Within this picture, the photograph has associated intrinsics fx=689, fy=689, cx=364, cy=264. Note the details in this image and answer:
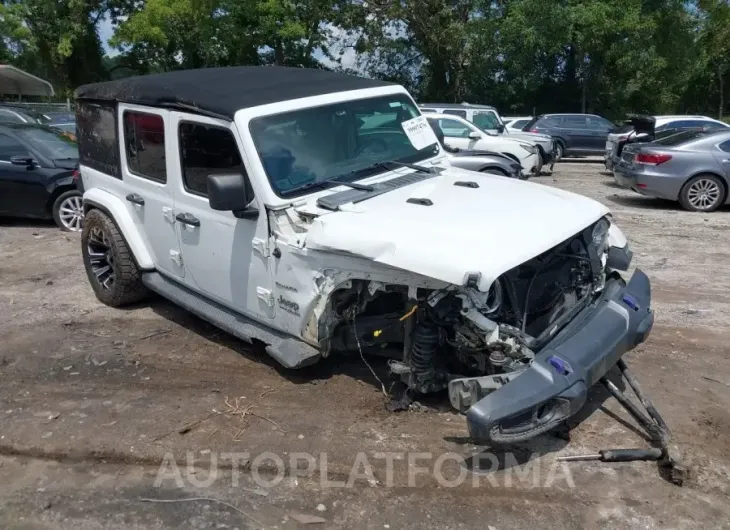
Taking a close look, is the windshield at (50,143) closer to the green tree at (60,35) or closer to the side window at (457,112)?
the side window at (457,112)

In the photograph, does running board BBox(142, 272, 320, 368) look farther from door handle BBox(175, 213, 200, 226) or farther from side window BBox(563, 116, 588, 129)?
side window BBox(563, 116, 588, 129)

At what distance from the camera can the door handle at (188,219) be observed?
16.5 ft

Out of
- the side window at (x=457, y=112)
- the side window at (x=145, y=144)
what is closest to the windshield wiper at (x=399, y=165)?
the side window at (x=145, y=144)

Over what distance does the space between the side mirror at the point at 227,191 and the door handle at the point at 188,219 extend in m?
0.73

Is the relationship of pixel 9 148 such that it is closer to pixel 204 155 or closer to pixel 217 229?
pixel 204 155

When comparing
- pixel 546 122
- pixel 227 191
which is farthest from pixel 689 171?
pixel 546 122

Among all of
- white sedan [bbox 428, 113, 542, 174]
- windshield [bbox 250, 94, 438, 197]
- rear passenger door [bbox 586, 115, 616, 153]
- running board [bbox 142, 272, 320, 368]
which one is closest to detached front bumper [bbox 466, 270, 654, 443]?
running board [bbox 142, 272, 320, 368]

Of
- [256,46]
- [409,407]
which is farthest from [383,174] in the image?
[256,46]

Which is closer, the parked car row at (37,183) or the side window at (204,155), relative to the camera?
the side window at (204,155)

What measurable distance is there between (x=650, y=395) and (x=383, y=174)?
237 cm

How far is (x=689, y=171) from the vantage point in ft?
35.9

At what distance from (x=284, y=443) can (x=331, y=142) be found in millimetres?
2089

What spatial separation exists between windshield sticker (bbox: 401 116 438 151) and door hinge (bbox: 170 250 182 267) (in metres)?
2.02

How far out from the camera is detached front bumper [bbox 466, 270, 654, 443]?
3.44m
